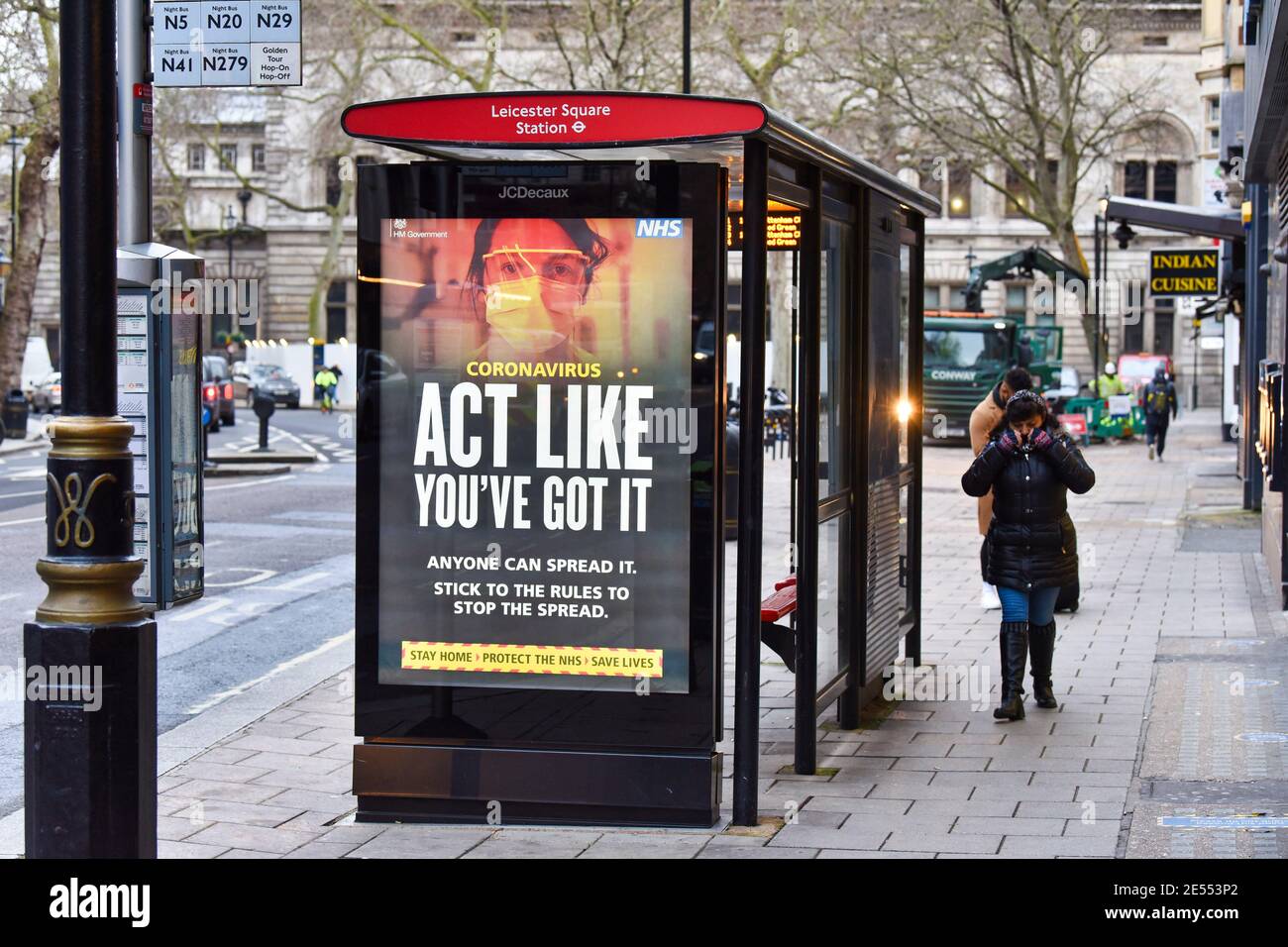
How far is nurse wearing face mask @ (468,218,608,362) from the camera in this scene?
652 cm

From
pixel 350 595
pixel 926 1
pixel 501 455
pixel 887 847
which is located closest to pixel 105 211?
pixel 501 455

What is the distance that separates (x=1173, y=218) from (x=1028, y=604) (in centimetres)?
1497

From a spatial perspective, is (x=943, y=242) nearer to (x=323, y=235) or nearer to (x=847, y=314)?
(x=323, y=235)

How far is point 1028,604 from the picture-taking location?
8945 millimetres

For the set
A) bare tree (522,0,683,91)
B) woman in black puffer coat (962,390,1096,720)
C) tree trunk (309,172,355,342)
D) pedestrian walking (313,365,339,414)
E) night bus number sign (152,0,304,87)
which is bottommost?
woman in black puffer coat (962,390,1096,720)

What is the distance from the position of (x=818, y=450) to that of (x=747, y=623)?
1203 millimetres

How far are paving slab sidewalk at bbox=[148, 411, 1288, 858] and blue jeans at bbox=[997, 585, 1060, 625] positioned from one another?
0.49m

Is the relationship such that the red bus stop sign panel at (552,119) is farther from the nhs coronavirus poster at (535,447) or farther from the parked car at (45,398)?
the parked car at (45,398)

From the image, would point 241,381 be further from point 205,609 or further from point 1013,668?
point 1013,668

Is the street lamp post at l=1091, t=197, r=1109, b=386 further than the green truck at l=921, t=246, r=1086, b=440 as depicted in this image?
No

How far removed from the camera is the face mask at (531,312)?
21.4 feet

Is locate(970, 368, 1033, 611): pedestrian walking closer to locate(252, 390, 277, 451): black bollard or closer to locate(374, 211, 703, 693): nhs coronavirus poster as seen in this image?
locate(374, 211, 703, 693): nhs coronavirus poster

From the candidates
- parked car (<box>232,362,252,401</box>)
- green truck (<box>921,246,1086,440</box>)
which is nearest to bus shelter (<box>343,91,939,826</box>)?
green truck (<box>921,246,1086,440</box>)

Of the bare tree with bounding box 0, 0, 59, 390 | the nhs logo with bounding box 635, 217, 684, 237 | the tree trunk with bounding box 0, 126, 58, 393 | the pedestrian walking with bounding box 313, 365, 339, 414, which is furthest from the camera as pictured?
the pedestrian walking with bounding box 313, 365, 339, 414
